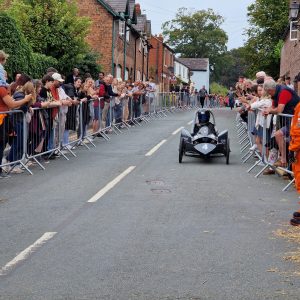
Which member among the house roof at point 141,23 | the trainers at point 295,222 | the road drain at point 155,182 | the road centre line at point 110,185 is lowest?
the road centre line at point 110,185

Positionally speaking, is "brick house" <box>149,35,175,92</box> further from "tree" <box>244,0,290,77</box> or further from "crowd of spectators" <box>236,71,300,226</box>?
"crowd of spectators" <box>236,71,300,226</box>

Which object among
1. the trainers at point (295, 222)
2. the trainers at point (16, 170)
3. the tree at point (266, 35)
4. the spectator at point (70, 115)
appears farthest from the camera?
the tree at point (266, 35)

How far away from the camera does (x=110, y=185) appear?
11555 mm

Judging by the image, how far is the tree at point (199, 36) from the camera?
116 meters

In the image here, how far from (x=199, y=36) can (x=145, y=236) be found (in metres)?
112

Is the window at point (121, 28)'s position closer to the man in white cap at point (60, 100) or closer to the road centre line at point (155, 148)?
the road centre line at point (155, 148)

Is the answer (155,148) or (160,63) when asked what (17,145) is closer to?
(155,148)

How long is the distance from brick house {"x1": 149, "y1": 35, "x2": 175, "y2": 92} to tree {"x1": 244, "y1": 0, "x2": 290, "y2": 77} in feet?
32.8

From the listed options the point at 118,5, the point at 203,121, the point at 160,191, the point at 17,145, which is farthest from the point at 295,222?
the point at 118,5

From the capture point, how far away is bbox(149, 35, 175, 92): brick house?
231 ft

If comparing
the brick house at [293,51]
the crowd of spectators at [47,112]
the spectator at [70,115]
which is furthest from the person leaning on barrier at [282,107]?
the brick house at [293,51]

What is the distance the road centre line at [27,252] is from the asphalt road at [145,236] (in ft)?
0.04

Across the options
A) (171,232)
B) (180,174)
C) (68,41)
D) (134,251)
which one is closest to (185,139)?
(180,174)

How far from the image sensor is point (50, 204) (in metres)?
Result: 9.75
